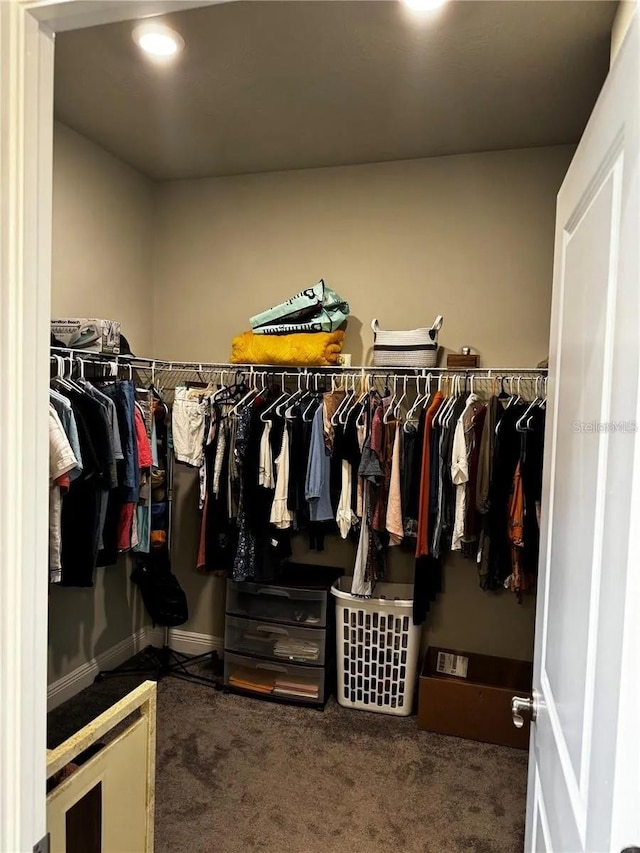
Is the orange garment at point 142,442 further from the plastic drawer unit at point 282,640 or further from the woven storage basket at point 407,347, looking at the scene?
the woven storage basket at point 407,347

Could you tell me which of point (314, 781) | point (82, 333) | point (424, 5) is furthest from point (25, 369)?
point (314, 781)

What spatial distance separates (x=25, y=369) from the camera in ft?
2.79

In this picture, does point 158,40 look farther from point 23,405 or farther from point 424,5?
point 23,405

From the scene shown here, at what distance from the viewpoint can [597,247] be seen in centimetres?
90

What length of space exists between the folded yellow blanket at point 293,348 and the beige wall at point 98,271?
0.81 meters

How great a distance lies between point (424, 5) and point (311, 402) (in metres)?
1.70

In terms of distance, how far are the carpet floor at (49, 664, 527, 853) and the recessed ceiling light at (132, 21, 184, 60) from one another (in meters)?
2.86

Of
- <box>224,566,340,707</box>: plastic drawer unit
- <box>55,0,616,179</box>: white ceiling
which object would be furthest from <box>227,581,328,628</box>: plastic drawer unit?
<box>55,0,616,179</box>: white ceiling

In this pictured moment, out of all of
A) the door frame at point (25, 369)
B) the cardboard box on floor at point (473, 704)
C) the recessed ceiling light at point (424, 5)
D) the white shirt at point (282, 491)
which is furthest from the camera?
the white shirt at point (282, 491)

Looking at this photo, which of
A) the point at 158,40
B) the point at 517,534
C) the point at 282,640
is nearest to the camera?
the point at 158,40

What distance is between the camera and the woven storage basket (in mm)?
2912

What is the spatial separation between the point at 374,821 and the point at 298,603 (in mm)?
1114

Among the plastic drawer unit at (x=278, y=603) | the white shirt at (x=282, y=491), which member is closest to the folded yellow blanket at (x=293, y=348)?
the white shirt at (x=282, y=491)

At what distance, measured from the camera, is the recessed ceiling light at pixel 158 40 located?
200 centimetres
